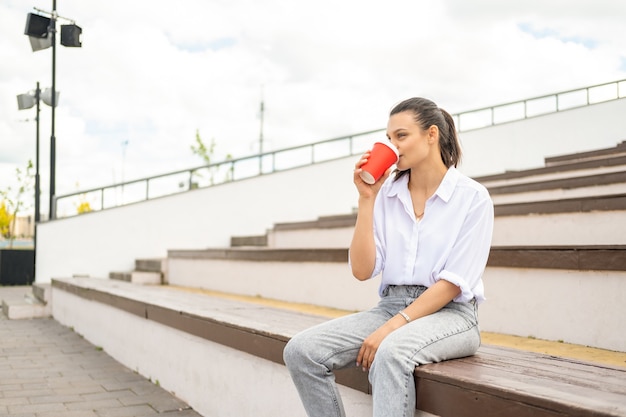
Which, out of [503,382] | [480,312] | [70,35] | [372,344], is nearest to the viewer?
[503,382]

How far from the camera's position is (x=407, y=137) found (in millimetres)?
2357

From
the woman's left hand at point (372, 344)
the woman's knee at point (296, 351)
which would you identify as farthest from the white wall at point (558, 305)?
the woman's knee at point (296, 351)

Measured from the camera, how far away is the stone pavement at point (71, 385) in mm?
4074

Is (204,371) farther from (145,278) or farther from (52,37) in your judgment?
(52,37)

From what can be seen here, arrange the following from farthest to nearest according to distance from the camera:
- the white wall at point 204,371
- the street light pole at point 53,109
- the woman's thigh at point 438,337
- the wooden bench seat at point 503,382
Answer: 1. the street light pole at point 53,109
2. the white wall at point 204,371
3. the woman's thigh at point 438,337
4. the wooden bench seat at point 503,382

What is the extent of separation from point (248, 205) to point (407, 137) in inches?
364

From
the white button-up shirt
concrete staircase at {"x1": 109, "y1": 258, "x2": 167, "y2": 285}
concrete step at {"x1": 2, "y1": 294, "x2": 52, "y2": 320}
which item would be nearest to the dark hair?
the white button-up shirt

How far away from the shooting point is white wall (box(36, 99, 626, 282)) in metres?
10.5

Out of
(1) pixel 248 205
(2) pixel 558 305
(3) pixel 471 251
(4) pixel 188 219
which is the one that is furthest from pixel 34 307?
(3) pixel 471 251

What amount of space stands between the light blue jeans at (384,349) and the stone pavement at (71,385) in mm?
1938

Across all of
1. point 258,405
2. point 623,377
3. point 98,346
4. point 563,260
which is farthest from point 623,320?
point 98,346

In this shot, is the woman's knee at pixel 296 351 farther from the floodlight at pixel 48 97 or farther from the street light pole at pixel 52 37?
the floodlight at pixel 48 97

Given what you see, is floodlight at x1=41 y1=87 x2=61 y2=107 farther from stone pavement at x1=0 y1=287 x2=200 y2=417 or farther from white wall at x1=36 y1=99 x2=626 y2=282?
stone pavement at x1=0 y1=287 x2=200 y2=417

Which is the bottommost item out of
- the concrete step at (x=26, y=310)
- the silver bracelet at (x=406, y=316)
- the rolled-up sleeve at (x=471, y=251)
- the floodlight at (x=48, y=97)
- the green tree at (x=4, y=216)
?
the concrete step at (x=26, y=310)
